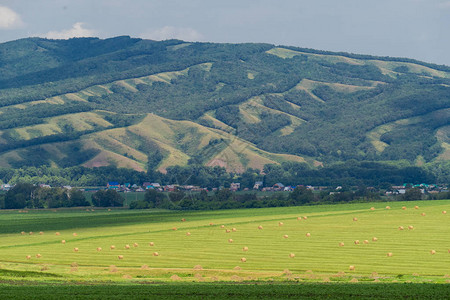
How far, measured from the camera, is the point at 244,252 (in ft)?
240

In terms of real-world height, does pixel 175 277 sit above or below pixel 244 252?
above

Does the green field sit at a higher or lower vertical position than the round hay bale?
lower

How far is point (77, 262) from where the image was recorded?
70000 millimetres

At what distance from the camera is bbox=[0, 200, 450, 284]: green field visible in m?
59.1

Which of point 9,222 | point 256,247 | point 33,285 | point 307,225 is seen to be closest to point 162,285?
Answer: point 33,285

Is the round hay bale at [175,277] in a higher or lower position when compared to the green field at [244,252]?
higher

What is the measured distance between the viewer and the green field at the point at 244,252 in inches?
2325

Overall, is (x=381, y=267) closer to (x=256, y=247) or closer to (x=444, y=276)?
(x=444, y=276)

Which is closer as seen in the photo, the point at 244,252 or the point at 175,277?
the point at 175,277

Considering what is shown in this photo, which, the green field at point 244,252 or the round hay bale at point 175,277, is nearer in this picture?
the round hay bale at point 175,277

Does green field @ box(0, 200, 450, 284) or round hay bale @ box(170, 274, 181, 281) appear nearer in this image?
round hay bale @ box(170, 274, 181, 281)

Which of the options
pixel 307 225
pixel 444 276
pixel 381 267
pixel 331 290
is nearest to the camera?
pixel 331 290

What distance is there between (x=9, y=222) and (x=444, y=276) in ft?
290

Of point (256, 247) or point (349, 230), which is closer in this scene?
point (256, 247)
